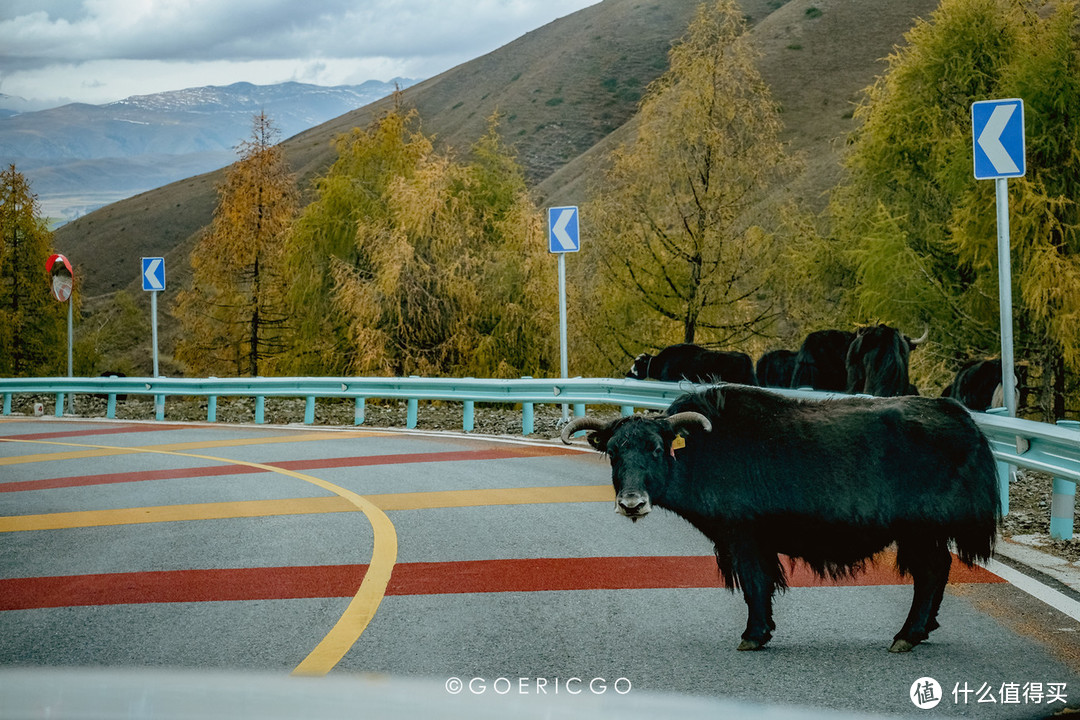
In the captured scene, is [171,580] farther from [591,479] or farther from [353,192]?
[353,192]

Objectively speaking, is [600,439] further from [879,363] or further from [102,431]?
[102,431]

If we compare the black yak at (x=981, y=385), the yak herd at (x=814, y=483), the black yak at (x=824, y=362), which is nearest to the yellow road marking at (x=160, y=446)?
the black yak at (x=824, y=362)

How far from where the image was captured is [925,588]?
5082 millimetres

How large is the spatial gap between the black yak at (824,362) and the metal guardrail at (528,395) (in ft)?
9.40

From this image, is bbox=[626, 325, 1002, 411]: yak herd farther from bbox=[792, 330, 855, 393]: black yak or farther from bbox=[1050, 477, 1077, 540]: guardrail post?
bbox=[1050, 477, 1077, 540]: guardrail post

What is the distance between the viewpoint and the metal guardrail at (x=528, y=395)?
7758 mm

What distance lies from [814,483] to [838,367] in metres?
12.3

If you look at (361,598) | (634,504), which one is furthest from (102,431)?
(634,504)

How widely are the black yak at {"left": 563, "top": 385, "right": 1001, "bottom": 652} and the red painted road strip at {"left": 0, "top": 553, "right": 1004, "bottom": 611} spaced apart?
4.04ft

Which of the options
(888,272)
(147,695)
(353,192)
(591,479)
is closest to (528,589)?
(147,695)

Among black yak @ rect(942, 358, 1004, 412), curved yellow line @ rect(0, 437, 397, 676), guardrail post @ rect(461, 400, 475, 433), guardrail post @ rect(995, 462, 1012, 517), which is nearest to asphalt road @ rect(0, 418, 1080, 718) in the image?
curved yellow line @ rect(0, 437, 397, 676)

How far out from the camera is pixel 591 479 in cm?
1140

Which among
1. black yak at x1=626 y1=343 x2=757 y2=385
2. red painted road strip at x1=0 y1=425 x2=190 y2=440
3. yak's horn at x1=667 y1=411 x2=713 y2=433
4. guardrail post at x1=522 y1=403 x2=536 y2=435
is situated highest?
yak's horn at x1=667 y1=411 x2=713 y2=433

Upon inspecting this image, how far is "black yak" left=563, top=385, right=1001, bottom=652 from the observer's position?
510cm
